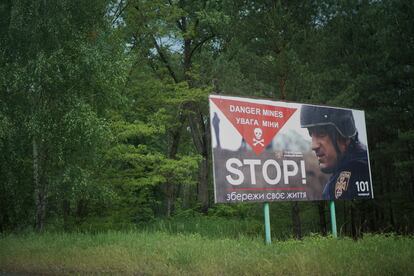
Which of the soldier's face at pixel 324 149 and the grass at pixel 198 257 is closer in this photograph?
the grass at pixel 198 257

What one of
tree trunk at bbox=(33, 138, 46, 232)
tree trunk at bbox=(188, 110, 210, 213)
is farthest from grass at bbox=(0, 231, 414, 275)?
tree trunk at bbox=(188, 110, 210, 213)

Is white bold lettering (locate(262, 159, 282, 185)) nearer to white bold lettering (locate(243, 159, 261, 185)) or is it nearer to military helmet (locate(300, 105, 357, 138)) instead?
white bold lettering (locate(243, 159, 261, 185))

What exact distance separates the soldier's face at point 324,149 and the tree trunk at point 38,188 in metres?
10.00

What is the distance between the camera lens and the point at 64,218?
22844 mm

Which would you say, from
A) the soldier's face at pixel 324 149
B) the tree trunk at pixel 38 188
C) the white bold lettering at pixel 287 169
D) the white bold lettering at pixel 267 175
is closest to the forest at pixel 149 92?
the tree trunk at pixel 38 188

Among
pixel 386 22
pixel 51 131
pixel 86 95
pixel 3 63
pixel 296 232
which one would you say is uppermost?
pixel 386 22

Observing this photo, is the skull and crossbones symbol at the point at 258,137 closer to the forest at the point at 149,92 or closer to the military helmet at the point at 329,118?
the military helmet at the point at 329,118

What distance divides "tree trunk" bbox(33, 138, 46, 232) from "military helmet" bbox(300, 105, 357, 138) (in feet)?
32.4

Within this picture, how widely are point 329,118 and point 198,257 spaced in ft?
19.9

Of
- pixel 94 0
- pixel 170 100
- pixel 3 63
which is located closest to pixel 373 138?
pixel 170 100

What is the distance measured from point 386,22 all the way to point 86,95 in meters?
13.6

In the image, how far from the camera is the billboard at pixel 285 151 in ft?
37.1

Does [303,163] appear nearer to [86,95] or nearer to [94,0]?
[86,95]

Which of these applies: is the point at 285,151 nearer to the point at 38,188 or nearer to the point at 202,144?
the point at 38,188
